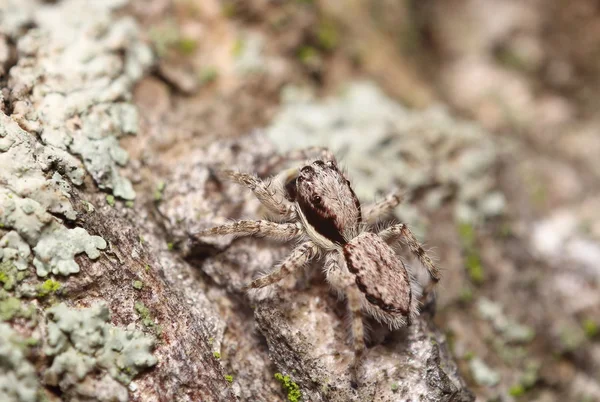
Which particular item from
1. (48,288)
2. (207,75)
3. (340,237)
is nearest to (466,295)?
(340,237)

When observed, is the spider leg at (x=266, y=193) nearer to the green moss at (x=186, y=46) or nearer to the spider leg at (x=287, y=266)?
the spider leg at (x=287, y=266)

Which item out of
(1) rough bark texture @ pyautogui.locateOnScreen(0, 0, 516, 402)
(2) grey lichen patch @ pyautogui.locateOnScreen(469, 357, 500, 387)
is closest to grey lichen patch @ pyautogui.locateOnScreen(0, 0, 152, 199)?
(1) rough bark texture @ pyautogui.locateOnScreen(0, 0, 516, 402)

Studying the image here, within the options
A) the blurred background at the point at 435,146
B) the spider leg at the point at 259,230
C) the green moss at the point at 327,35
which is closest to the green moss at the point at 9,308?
the spider leg at the point at 259,230

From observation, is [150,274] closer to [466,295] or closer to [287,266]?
[287,266]

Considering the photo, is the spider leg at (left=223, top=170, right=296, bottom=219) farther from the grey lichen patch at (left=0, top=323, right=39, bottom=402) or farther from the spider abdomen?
the grey lichen patch at (left=0, top=323, right=39, bottom=402)

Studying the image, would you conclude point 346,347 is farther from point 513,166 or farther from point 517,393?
point 513,166

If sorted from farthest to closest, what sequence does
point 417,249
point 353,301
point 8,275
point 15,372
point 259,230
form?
1. point 417,249
2. point 259,230
3. point 353,301
4. point 8,275
5. point 15,372
